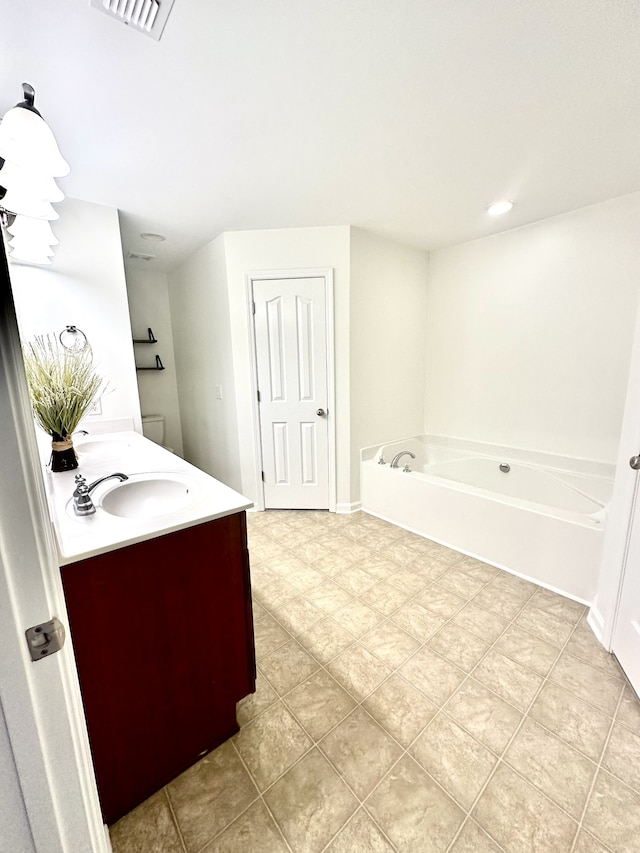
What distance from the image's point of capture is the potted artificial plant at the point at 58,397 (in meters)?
1.45

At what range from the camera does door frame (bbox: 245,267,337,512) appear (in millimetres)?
2773

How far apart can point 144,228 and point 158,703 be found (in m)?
3.08

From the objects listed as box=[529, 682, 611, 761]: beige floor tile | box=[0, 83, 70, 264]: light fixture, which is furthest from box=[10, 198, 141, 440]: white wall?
box=[529, 682, 611, 761]: beige floor tile

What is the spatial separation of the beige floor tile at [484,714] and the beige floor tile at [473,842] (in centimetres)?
26

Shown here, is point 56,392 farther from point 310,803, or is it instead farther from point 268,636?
point 310,803

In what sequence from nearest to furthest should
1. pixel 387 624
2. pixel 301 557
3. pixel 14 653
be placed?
pixel 14 653
pixel 387 624
pixel 301 557

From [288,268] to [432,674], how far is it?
2.79 metres

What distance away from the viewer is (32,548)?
0.50 meters

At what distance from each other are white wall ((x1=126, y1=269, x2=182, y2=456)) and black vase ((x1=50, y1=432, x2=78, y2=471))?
2.52m

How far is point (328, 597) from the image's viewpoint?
197 centimetres

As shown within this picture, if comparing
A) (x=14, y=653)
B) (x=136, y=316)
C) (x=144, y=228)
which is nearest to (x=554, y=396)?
(x=14, y=653)

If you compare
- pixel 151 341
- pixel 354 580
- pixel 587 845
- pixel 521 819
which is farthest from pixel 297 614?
pixel 151 341

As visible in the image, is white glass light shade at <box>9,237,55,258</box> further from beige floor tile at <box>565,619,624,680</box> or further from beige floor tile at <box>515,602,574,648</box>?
beige floor tile at <box>565,619,624,680</box>

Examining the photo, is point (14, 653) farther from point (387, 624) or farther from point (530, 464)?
point (530, 464)
